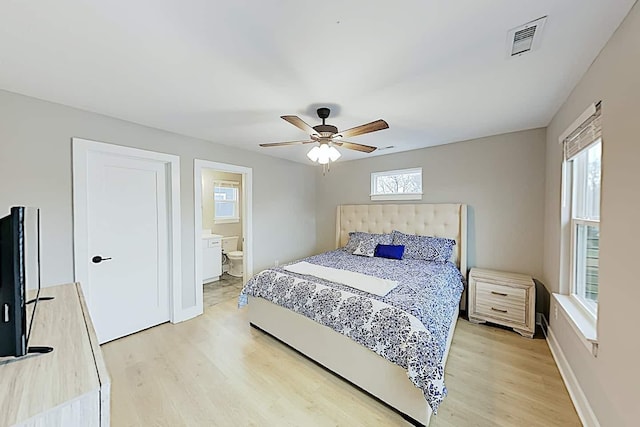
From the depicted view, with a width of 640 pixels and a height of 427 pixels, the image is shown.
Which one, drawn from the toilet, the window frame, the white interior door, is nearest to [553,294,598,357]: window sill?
the window frame

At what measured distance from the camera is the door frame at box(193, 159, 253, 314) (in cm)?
343

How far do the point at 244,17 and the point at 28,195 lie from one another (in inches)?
98.0

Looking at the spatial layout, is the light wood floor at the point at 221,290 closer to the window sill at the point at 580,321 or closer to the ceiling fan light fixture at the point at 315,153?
the ceiling fan light fixture at the point at 315,153

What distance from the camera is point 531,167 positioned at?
3.13m

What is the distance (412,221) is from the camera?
399 centimetres

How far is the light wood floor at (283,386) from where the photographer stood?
1784 millimetres

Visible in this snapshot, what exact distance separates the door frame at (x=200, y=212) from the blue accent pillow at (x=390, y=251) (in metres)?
2.05

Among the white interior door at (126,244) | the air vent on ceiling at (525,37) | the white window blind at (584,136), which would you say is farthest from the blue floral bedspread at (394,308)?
the air vent on ceiling at (525,37)

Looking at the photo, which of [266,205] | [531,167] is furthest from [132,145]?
[531,167]

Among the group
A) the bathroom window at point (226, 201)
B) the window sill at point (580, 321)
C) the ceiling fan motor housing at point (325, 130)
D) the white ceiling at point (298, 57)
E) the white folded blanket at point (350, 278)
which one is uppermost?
the white ceiling at point (298, 57)

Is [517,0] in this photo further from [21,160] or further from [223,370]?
[21,160]

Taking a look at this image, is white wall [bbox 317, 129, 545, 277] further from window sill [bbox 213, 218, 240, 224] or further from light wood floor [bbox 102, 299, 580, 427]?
window sill [bbox 213, 218, 240, 224]

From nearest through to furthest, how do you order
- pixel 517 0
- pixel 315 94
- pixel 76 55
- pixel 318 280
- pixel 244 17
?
pixel 517 0 → pixel 244 17 → pixel 76 55 → pixel 315 94 → pixel 318 280

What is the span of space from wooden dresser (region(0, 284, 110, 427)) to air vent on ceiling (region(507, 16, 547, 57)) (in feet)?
8.03
